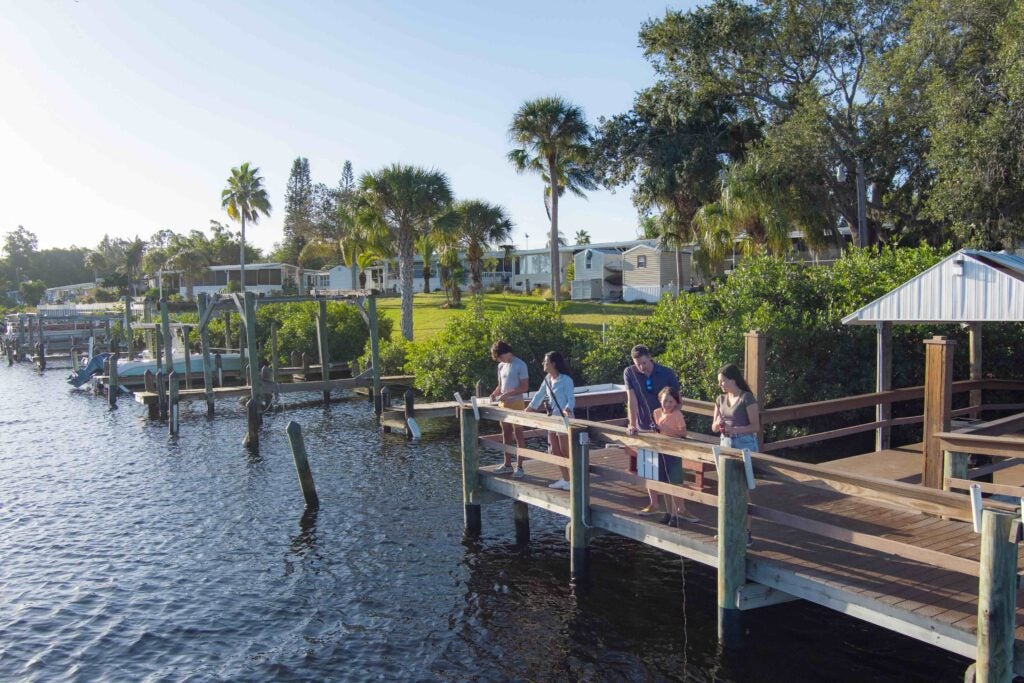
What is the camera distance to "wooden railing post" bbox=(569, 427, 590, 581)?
31.2 feet

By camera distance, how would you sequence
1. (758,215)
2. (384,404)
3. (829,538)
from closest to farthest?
(829,538)
(384,404)
(758,215)

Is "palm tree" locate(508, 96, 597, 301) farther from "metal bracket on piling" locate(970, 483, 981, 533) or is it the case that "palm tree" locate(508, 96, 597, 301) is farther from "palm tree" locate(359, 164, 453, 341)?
"metal bracket on piling" locate(970, 483, 981, 533)

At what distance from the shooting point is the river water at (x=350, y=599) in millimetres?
8469

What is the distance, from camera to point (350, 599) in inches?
409

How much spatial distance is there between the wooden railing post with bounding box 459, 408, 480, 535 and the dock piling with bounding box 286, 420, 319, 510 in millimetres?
3655

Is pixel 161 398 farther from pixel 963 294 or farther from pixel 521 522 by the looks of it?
pixel 963 294

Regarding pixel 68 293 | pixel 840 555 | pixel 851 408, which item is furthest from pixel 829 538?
pixel 68 293

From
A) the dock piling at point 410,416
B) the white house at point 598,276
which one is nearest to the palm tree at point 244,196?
the white house at point 598,276

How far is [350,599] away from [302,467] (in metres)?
4.42

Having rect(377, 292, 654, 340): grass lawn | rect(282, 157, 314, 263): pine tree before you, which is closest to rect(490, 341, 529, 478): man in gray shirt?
rect(377, 292, 654, 340): grass lawn

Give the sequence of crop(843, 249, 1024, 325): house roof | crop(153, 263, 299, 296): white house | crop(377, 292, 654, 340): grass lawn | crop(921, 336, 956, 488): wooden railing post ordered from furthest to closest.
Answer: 1. crop(153, 263, 299, 296): white house
2. crop(377, 292, 654, 340): grass lawn
3. crop(843, 249, 1024, 325): house roof
4. crop(921, 336, 956, 488): wooden railing post

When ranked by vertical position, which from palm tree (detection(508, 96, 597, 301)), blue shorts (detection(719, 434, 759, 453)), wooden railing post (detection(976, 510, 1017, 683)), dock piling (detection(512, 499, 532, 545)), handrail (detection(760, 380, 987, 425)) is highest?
palm tree (detection(508, 96, 597, 301))

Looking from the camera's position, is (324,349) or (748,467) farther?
(324,349)

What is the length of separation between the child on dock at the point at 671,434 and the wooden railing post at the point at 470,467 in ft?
10.7
